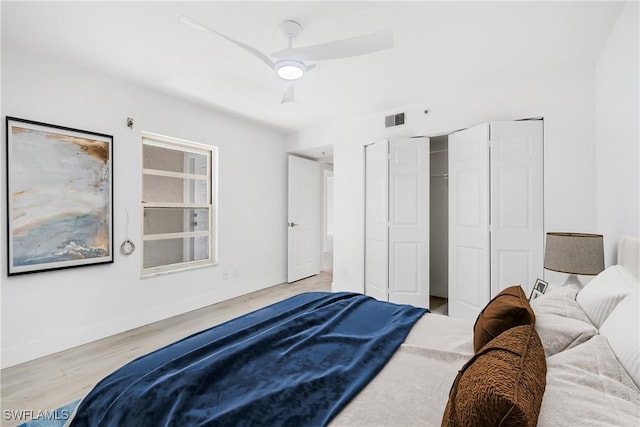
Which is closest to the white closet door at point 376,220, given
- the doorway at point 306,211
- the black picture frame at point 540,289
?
the doorway at point 306,211

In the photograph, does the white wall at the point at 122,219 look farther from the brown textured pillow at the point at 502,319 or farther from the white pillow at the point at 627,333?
the white pillow at the point at 627,333

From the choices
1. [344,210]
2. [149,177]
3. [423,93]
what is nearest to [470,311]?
[344,210]

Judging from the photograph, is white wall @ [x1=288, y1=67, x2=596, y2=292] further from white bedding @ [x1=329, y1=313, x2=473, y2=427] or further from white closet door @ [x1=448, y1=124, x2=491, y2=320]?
white bedding @ [x1=329, y1=313, x2=473, y2=427]

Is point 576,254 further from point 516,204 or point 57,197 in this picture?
point 57,197

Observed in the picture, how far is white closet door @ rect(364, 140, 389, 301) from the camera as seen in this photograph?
383cm

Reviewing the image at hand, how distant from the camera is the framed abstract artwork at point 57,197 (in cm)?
244

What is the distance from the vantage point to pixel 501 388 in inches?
27.6

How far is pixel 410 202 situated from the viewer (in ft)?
12.1

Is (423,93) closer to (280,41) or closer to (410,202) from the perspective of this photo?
(410,202)

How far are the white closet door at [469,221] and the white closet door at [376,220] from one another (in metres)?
0.76

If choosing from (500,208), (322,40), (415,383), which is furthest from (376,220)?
(415,383)

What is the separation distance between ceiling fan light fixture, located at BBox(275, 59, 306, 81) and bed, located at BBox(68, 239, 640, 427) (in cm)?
173

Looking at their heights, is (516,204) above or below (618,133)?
below

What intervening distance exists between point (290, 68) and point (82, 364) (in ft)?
9.39
